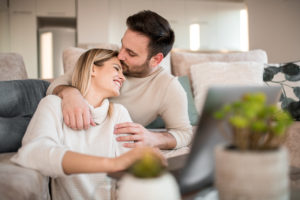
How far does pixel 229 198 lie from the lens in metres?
0.47

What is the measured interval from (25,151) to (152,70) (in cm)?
108

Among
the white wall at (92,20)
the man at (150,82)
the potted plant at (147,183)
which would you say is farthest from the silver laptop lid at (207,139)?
the white wall at (92,20)

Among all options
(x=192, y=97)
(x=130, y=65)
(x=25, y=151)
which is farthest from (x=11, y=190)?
(x=192, y=97)

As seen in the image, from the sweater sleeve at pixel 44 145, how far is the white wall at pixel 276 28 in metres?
5.75

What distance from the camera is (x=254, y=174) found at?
45 centimetres

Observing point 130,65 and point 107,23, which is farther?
point 107,23

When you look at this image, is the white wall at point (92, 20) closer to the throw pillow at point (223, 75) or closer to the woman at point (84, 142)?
the throw pillow at point (223, 75)

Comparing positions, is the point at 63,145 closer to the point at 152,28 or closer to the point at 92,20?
the point at 152,28

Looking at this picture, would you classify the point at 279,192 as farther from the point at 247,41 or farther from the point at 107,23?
the point at 247,41

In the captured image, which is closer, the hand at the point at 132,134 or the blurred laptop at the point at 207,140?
the blurred laptop at the point at 207,140

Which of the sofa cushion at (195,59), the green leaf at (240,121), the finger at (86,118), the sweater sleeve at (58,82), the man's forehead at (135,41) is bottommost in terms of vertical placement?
the finger at (86,118)

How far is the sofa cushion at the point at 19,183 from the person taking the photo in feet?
2.67

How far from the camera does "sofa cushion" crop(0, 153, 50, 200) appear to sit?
2.67 feet

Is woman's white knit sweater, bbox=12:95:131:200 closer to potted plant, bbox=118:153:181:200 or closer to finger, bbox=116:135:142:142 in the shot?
finger, bbox=116:135:142:142
